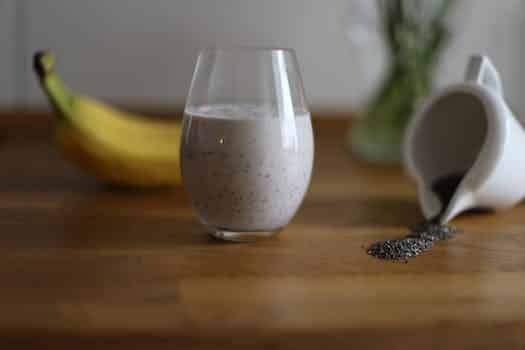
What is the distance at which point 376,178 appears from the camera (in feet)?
4.12

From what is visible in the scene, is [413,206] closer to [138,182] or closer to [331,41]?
[138,182]

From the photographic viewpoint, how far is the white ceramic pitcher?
0.91 m

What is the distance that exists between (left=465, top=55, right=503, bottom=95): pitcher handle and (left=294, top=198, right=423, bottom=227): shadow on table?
0.20 m

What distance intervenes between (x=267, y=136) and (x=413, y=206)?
360 millimetres

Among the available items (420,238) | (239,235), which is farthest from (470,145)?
(239,235)

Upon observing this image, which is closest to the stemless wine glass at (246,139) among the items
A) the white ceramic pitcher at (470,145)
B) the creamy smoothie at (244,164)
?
the creamy smoothie at (244,164)

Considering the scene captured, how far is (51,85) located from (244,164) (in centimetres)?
43

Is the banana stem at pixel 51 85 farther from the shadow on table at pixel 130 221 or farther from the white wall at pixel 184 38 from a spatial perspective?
the white wall at pixel 184 38

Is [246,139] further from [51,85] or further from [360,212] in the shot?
[51,85]

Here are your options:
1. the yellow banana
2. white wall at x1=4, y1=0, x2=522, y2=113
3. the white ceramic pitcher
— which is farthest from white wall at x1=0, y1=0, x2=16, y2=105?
the white ceramic pitcher

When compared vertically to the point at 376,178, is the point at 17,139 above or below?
below

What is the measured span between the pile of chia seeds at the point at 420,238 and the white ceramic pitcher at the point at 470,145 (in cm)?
2

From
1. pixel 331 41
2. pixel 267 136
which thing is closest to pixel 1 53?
pixel 331 41

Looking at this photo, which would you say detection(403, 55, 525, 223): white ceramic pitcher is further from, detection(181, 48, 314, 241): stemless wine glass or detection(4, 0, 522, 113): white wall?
detection(4, 0, 522, 113): white wall
